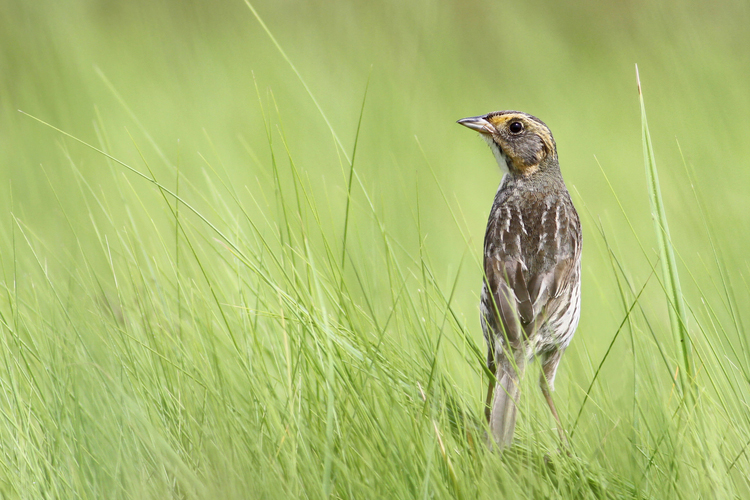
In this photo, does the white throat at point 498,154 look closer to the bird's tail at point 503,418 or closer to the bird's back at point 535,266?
the bird's back at point 535,266

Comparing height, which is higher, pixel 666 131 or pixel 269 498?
pixel 666 131

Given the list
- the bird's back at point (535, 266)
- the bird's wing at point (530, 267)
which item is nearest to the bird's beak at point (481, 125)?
the bird's back at point (535, 266)

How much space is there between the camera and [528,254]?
3115 millimetres

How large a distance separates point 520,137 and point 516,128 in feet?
0.15

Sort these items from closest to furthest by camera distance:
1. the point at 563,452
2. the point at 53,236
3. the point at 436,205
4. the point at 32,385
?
the point at 563,452 → the point at 32,385 → the point at 53,236 → the point at 436,205

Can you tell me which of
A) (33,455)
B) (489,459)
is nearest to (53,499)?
(33,455)

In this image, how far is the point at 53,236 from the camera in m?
5.50

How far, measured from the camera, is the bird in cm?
283

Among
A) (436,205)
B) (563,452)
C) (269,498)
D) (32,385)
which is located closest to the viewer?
(269,498)

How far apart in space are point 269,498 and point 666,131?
6.61 m

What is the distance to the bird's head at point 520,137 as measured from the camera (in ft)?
11.5

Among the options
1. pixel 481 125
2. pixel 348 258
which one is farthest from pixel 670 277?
pixel 481 125

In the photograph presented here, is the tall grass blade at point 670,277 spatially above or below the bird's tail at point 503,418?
above

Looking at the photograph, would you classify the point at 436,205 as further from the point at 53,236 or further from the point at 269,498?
the point at 269,498
